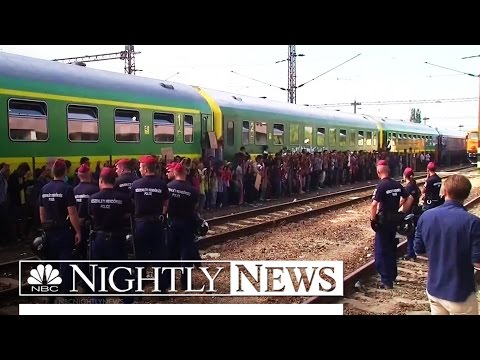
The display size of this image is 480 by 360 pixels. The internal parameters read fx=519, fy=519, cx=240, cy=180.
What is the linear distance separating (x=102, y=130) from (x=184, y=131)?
81.1 inches

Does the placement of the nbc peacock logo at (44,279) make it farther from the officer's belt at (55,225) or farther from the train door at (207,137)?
the train door at (207,137)

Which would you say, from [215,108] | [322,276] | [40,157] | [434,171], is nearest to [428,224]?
[322,276]

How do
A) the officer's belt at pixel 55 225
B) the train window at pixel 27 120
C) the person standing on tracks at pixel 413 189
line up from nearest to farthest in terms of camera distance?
1. the officer's belt at pixel 55 225
2. the person standing on tracks at pixel 413 189
3. the train window at pixel 27 120

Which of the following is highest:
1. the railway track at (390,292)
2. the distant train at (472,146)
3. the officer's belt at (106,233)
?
the distant train at (472,146)

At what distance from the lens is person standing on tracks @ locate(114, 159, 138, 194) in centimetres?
538

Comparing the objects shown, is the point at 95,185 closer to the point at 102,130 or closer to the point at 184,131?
the point at 102,130

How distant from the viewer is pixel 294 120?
11773 millimetres

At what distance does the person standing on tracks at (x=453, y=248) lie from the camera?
3.57 m

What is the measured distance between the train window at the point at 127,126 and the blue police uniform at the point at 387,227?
408 centimetres

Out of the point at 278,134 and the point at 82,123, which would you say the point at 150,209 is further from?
the point at 278,134

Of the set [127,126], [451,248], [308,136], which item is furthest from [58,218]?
[308,136]

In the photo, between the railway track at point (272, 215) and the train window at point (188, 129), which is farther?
the train window at point (188, 129)

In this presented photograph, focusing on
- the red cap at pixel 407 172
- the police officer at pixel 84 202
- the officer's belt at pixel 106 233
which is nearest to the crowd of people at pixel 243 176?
the red cap at pixel 407 172

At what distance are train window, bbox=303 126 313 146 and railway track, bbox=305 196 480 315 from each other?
5664mm
